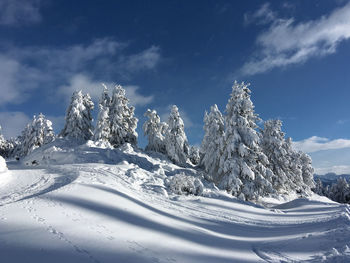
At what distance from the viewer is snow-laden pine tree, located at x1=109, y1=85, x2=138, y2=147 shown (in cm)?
3080

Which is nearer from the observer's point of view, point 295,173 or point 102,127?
point 102,127

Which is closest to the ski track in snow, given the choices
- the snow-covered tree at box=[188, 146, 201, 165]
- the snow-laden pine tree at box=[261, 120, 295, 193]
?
the snow-laden pine tree at box=[261, 120, 295, 193]

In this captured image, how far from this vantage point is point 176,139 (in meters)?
31.1

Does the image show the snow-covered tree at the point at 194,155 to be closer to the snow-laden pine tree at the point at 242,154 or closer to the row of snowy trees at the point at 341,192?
the snow-laden pine tree at the point at 242,154

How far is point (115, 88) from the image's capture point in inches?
1284

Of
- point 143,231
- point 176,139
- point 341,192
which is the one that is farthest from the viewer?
point 341,192

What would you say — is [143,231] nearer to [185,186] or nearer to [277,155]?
[185,186]

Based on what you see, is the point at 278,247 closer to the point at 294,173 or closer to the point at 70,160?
the point at 70,160

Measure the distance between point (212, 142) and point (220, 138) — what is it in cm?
430

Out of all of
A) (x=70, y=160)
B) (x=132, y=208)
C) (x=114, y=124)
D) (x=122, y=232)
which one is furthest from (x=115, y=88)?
(x=122, y=232)

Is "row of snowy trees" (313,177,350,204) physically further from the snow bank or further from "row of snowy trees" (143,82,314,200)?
the snow bank

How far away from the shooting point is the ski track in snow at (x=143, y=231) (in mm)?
4668

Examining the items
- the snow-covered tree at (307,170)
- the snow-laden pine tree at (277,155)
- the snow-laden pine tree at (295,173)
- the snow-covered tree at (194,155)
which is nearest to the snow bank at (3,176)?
the snow-laden pine tree at (277,155)

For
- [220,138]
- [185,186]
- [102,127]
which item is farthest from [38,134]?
[185,186]
